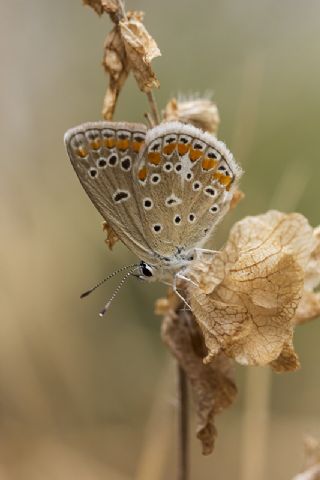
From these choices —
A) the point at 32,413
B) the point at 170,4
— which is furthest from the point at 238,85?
the point at 32,413

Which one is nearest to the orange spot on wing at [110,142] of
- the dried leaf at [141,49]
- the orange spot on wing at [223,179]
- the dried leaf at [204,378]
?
the dried leaf at [141,49]

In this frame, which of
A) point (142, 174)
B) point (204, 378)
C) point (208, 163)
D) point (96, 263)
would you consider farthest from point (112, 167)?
point (96, 263)

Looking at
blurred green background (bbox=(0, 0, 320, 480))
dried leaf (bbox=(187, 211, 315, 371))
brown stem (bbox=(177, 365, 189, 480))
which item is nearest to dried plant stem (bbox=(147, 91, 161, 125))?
dried leaf (bbox=(187, 211, 315, 371))

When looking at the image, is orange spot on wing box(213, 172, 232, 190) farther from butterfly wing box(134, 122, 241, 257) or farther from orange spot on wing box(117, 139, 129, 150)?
orange spot on wing box(117, 139, 129, 150)

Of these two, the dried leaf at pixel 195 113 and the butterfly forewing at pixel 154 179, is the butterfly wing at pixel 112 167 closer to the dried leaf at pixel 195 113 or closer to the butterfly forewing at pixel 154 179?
the butterfly forewing at pixel 154 179

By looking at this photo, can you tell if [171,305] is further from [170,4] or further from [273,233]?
[170,4]
